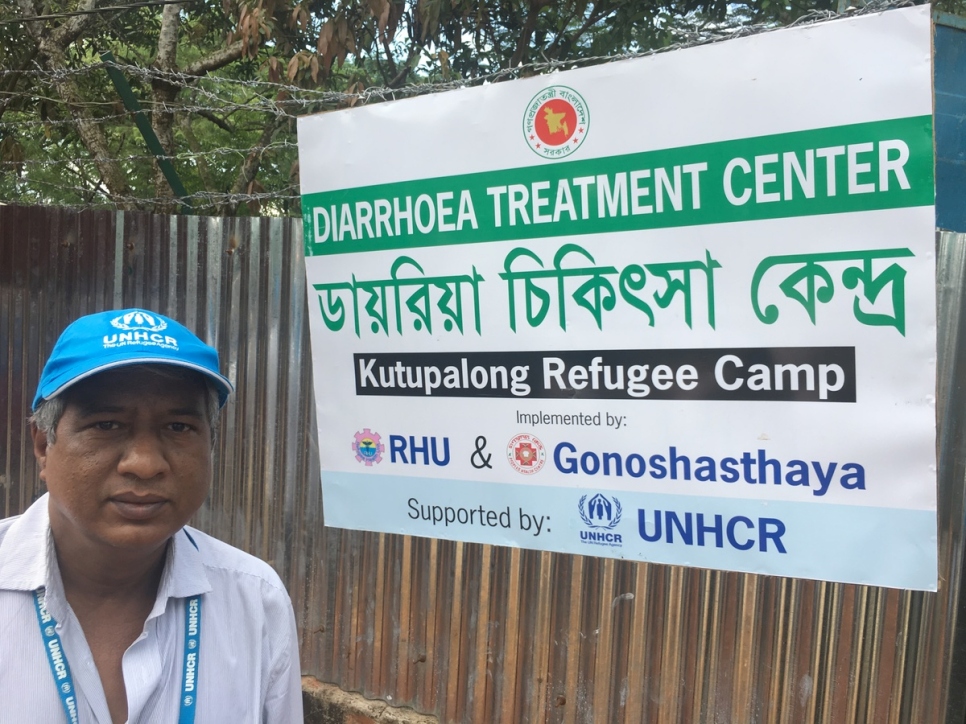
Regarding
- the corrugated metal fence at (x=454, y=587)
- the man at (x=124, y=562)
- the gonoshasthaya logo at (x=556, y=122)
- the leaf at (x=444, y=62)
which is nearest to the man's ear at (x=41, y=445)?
the man at (x=124, y=562)

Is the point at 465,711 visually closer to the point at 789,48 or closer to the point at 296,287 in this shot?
the point at 296,287

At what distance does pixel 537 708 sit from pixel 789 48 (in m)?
2.33

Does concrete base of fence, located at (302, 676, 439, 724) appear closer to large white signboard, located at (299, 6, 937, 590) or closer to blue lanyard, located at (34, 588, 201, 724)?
large white signboard, located at (299, 6, 937, 590)

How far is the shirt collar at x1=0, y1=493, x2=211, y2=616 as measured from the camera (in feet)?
5.03

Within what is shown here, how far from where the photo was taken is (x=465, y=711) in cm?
351

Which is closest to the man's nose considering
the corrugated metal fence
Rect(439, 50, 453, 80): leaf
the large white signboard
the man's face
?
the man's face

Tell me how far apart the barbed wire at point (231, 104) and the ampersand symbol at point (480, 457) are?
1197mm

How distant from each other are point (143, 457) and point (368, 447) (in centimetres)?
180

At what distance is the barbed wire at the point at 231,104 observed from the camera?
10.1 feet

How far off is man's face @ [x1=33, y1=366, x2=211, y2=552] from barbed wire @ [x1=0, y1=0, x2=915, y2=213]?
175cm

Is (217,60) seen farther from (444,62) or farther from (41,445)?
(41,445)

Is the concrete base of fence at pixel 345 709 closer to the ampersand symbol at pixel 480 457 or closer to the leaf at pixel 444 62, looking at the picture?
the ampersand symbol at pixel 480 457

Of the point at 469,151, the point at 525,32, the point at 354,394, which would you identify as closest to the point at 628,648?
the point at 354,394

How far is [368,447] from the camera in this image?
3.34 metres
